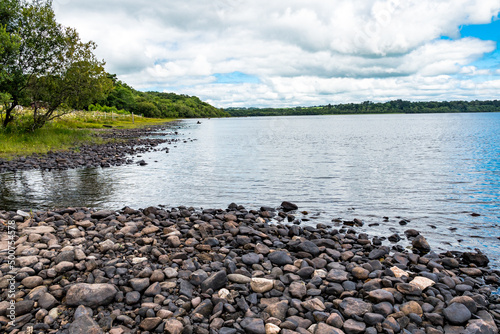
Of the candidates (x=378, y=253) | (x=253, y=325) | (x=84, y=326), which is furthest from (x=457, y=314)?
(x=84, y=326)

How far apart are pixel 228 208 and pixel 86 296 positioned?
8.82 m

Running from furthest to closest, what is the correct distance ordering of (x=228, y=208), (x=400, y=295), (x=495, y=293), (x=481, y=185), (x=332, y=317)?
(x=481, y=185) → (x=228, y=208) → (x=495, y=293) → (x=400, y=295) → (x=332, y=317)

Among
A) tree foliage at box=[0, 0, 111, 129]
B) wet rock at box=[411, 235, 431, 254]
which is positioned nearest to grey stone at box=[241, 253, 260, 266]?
wet rock at box=[411, 235, 431, 254]

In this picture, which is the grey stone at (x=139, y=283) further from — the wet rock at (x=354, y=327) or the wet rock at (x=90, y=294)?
the wet rock at (x=354, y=327)

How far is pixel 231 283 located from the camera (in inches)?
301

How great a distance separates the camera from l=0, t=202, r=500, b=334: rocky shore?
614cm

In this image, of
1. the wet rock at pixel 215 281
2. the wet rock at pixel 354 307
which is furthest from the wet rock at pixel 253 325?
the wet rock at pixel 354 307

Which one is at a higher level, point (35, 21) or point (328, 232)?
point (35, 21)

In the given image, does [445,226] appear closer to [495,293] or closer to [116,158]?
[495,293]

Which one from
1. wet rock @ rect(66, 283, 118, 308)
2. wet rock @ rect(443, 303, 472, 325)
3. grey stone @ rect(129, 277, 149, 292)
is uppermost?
wet rock @ rect(66, 283, 118, 308)

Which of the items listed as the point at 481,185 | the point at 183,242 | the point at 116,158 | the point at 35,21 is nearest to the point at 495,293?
the point at 183,242

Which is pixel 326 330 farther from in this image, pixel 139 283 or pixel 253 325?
pixel 139 283

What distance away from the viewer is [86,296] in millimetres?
6508

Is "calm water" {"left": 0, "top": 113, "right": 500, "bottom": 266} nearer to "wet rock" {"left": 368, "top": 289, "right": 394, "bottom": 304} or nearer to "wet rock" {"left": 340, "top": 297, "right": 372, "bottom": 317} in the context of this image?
"wet rock" {"left": 368, "top": 289, "right": 394, "bottom": 304}
